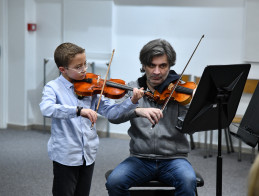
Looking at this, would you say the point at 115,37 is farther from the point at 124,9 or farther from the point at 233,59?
the point at 233,59

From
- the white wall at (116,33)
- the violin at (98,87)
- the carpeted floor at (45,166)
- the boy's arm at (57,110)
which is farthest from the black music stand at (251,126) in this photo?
the white wall at (116,33)

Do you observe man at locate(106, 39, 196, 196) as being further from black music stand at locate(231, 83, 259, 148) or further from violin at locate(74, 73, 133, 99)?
black music stand at locate(231, 83, 259, 148)

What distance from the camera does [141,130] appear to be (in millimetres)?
2559

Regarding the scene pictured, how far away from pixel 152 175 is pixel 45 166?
6.94 ft

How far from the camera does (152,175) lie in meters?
2.50

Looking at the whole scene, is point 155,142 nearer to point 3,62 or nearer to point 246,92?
point 246,92

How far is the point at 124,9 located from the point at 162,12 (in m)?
0.52

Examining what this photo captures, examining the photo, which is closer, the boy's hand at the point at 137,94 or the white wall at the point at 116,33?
the boy's hand at the point at 137,94

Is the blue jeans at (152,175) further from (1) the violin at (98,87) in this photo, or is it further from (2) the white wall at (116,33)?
(2) the white wall at (116,33)

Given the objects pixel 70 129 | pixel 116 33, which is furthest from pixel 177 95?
pixel 116 33

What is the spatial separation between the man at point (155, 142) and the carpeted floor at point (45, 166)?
118 centimetres

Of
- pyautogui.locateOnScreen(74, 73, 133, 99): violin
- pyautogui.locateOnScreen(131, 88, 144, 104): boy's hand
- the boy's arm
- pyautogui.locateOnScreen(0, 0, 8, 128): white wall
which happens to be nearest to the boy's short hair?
pyautogui.locateOnScreen(74, 73, 133, 99): violin

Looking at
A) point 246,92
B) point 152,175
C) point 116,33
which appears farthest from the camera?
point 116,33

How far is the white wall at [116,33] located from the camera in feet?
16.8
